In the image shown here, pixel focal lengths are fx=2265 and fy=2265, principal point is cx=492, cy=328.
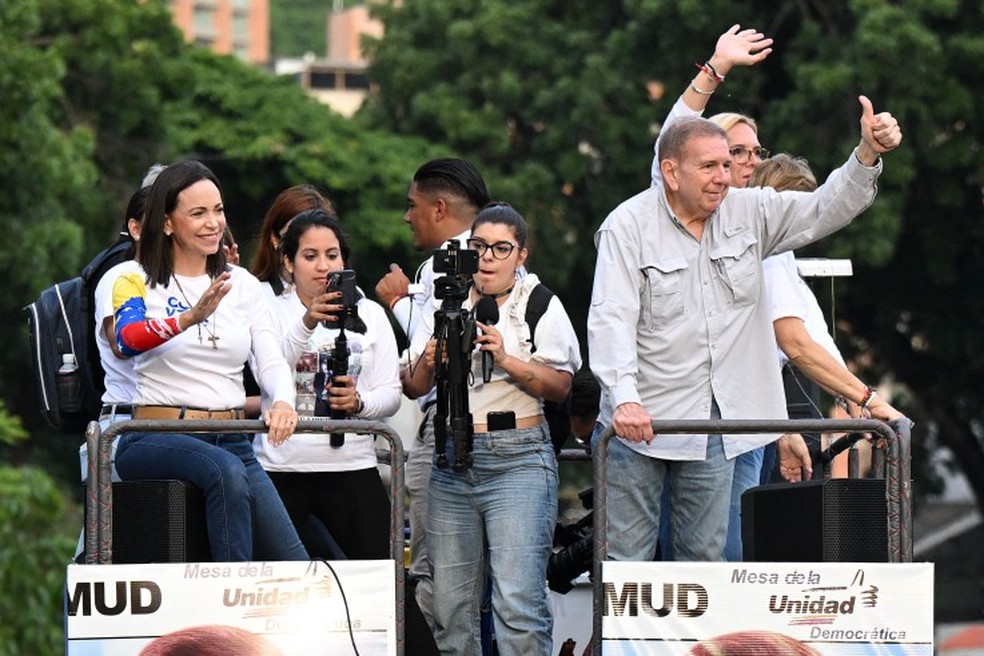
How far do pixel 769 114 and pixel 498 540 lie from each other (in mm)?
16551

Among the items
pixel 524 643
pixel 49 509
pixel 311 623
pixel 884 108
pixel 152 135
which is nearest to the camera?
pixel 311 623

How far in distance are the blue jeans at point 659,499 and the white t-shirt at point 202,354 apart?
112cm

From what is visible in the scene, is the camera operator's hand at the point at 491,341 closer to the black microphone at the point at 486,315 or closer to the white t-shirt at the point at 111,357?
the black microphone at the point at 486,315

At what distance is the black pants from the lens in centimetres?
771

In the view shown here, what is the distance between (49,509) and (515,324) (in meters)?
11.4

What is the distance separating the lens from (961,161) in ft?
74.7

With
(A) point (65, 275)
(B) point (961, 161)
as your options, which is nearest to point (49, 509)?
(A) point (65, 275)

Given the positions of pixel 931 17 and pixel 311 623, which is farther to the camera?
pixel 931 17

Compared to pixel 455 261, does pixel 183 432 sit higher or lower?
lower

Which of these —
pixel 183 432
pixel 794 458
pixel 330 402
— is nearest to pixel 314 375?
pixel 330 402

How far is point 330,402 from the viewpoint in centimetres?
770

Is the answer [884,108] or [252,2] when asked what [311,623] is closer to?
[884,108]

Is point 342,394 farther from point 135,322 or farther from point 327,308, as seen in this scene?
point 135,322

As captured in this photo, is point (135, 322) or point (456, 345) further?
point (456, 345)
